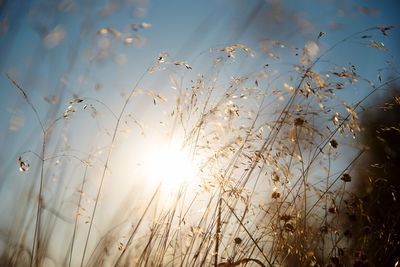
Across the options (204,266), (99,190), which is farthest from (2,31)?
(204,266)

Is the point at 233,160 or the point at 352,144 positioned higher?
the point at 352,144

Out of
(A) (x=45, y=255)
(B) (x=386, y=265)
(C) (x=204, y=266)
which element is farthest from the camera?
(B) (x=386, y=265)

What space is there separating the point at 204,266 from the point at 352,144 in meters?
1.08

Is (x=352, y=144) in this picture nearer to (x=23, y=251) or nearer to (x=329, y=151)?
(x=329, y=151)

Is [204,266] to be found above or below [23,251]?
above

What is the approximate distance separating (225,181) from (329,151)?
2.23ft

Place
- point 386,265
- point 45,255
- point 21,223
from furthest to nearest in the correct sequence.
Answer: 1. point 386,265
2. point 21,223
3. point 45,255

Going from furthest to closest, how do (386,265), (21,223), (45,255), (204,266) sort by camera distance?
(386,265), (21,223), (45,255), (204,266)

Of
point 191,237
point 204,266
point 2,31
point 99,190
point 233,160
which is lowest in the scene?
point 204,266

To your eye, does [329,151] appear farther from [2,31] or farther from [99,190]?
[2,31]

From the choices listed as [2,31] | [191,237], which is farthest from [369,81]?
[2,31]

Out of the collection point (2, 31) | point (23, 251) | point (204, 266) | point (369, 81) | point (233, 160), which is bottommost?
point (23, 251)

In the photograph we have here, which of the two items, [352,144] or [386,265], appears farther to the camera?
[386,265]

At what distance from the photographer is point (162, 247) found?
202cm
